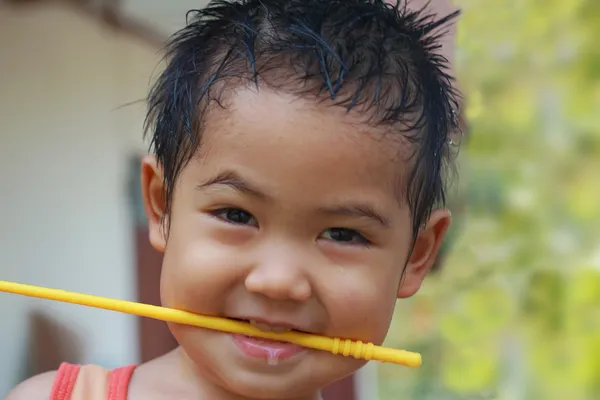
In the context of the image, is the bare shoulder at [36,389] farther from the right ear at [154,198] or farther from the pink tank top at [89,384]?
the right ear at [154,198]

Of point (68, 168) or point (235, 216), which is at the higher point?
point (68, 168)

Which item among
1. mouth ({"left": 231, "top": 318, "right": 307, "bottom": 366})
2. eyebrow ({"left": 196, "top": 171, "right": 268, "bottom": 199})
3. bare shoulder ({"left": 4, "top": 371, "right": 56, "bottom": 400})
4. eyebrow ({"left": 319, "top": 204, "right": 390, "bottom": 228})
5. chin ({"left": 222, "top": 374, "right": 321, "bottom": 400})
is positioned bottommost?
bare shoulder ({"left": 4, "top": 371, "right": 56, "bottom": 400})

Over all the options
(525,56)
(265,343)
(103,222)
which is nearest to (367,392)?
(103,222)

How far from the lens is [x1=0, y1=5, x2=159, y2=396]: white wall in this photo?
4.33 feet

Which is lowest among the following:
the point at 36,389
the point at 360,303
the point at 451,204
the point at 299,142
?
the point at 36,389

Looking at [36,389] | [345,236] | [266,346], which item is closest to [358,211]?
[345,236]

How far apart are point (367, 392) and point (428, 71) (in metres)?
1.07

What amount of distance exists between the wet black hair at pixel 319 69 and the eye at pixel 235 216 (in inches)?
2.3

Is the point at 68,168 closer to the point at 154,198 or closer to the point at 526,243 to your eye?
the point at 154,198

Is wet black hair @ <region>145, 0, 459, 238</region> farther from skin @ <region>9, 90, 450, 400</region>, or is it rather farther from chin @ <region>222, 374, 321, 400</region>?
chin @ <region>222, 374, 321, 400</region>

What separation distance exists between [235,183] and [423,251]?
23 cm

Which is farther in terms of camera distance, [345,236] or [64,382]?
[64,382]

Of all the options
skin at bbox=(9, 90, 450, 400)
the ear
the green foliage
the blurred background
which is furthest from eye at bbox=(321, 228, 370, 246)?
the green foliage

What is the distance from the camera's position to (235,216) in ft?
1.86
